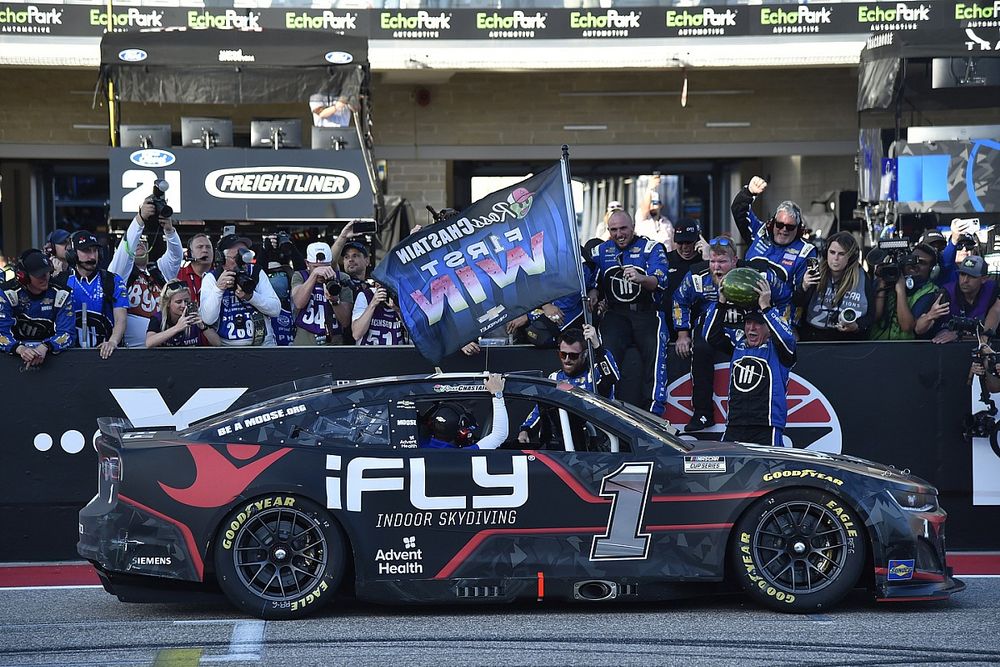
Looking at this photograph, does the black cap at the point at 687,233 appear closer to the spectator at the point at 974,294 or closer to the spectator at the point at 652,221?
the spectator at the point at 974,294

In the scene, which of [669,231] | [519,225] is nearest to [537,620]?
[519,225]

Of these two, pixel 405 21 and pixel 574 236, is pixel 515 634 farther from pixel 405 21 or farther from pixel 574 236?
pixel 405 21

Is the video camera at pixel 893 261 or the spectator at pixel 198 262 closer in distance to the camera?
the video camera at pixel 893 261

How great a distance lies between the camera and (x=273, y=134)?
16.0 meters

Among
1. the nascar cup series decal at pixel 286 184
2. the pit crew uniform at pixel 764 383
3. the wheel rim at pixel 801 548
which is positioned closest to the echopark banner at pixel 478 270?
the pit crew uniform at pixel 764 383

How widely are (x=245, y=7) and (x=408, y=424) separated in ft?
41.4

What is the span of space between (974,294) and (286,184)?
8307 mm

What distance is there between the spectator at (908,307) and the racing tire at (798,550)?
3033 mm

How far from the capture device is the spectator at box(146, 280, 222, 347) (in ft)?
31.4

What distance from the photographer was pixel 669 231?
15.5m

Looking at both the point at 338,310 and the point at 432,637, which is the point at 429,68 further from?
the point at 432,637

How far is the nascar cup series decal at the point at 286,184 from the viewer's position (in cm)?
1571

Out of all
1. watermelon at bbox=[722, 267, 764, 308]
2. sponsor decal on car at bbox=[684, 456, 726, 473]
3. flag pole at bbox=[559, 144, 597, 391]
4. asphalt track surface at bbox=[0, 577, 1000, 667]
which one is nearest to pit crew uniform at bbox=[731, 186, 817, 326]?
watermelon at bbox=[722, 267, 764, 308]

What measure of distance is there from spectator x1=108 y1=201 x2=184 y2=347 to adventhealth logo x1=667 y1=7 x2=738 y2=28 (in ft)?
32.8
